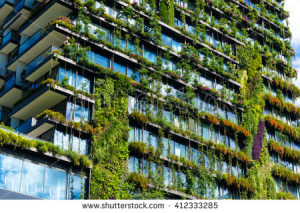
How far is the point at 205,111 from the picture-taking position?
48.9 meters

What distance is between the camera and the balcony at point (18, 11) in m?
48.3

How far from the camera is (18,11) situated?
48.8m

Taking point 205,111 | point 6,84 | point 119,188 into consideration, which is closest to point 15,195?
point 119,188

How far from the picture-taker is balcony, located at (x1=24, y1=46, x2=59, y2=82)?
4159 centimetres

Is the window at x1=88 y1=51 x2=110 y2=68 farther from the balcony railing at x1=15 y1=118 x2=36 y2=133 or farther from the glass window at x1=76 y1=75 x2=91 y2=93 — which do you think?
the balcony railing at x1=15 y1=118 x2=36 y2=133

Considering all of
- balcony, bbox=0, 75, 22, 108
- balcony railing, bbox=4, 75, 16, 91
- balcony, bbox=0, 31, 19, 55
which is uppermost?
balcony, bbox=0, 31, 19, 55

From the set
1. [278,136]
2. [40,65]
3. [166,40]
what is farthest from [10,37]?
[278,136]

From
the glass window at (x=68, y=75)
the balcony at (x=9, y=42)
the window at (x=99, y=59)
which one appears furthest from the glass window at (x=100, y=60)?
the balcony at (x=9, y=42)

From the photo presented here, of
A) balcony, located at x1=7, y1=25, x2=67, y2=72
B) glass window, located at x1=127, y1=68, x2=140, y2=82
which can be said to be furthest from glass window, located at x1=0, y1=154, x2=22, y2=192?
glass window, located at x1=127, y1=68, x2=140, y2=82

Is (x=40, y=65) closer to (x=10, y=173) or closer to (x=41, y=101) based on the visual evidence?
(x=41, y=101)

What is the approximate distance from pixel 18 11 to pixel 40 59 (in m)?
8.15

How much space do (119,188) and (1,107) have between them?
14200 mm

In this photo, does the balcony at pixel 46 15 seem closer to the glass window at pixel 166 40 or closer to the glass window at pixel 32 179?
the glass window at pixel 166 40

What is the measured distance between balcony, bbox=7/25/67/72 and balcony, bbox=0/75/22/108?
1.67 meters
